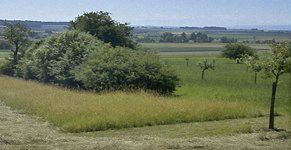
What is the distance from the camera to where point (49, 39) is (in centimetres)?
4388

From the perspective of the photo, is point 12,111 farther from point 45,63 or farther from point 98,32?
point 98,32

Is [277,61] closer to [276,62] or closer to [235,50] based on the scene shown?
[276,62]

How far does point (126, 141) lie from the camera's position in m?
15.2

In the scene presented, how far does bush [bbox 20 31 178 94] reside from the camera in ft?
106

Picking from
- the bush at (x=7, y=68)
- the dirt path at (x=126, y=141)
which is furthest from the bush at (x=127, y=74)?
the bush at (x=7, y=68)

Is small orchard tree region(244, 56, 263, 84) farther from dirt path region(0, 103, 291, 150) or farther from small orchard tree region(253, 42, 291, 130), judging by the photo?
dirt path region(0, 103, 291, 150)

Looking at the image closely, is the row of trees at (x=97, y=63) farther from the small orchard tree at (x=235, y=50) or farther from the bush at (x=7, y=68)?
the small orchard tree at (x=235, y=50)

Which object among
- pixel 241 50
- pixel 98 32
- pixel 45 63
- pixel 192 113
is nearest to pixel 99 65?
pixel 45 63

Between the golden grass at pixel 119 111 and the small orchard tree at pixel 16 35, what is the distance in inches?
1390

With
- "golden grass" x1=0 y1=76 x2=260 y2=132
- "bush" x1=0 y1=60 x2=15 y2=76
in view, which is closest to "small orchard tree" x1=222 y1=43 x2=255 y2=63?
"bush" x1=0 y1=60 x2=15 y2=76

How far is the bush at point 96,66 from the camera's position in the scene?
32.3 m

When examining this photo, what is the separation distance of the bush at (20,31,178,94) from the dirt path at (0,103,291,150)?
14.9 m

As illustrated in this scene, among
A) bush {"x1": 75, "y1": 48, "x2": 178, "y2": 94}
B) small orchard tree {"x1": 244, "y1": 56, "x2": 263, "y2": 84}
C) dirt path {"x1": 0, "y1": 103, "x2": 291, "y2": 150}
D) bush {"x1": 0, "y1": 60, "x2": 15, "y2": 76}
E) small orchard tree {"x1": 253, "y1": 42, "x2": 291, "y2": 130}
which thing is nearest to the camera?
dirt path {"x1": 0, "y1": 103, "x2": 291, "y2": 150}

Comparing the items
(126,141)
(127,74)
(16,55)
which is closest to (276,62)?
(126,141)
